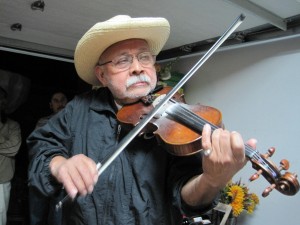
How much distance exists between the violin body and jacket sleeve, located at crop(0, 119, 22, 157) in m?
1.84

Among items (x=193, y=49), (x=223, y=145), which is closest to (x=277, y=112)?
(x=193, y=49)

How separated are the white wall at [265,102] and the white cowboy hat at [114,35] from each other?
0.89 meters

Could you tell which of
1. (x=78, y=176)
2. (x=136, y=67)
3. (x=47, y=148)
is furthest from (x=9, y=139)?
(x=78, y=176)

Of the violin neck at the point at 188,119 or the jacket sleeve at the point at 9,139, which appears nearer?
the violin neck at the point at 188,119

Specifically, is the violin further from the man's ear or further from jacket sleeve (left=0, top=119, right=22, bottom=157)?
jacket sleeve (left=0, top=119, right=22, bottom=157)

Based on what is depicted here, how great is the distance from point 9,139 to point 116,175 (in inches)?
77.3

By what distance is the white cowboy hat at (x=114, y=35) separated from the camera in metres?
0.93

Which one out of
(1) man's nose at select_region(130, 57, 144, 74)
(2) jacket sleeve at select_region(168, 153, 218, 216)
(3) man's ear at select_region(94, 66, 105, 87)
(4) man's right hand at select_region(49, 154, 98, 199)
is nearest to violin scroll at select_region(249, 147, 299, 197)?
(2) jacket sleeve at select_region(168, 153, 218, 216)

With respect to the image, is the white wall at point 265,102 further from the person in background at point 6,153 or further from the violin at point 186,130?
the person in background at point 6,153

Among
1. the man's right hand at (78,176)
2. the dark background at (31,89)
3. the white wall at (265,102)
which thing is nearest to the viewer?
the man's right hand at (78,176)

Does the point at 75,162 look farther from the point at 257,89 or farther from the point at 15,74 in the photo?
the point at 15,74

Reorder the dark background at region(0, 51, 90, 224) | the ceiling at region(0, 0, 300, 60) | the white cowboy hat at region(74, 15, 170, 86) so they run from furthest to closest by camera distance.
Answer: the dark background at region(0, 51, 90, 224), the ceiling at region(0, 0, 300, 60), the white cowboy hat at region(74, 15, 170, 86)

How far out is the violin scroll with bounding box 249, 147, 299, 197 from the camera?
→ 63 centimetres

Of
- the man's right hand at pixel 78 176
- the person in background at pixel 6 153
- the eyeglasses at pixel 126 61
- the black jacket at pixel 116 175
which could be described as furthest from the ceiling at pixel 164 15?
the man's right hand at pixel 78 176
